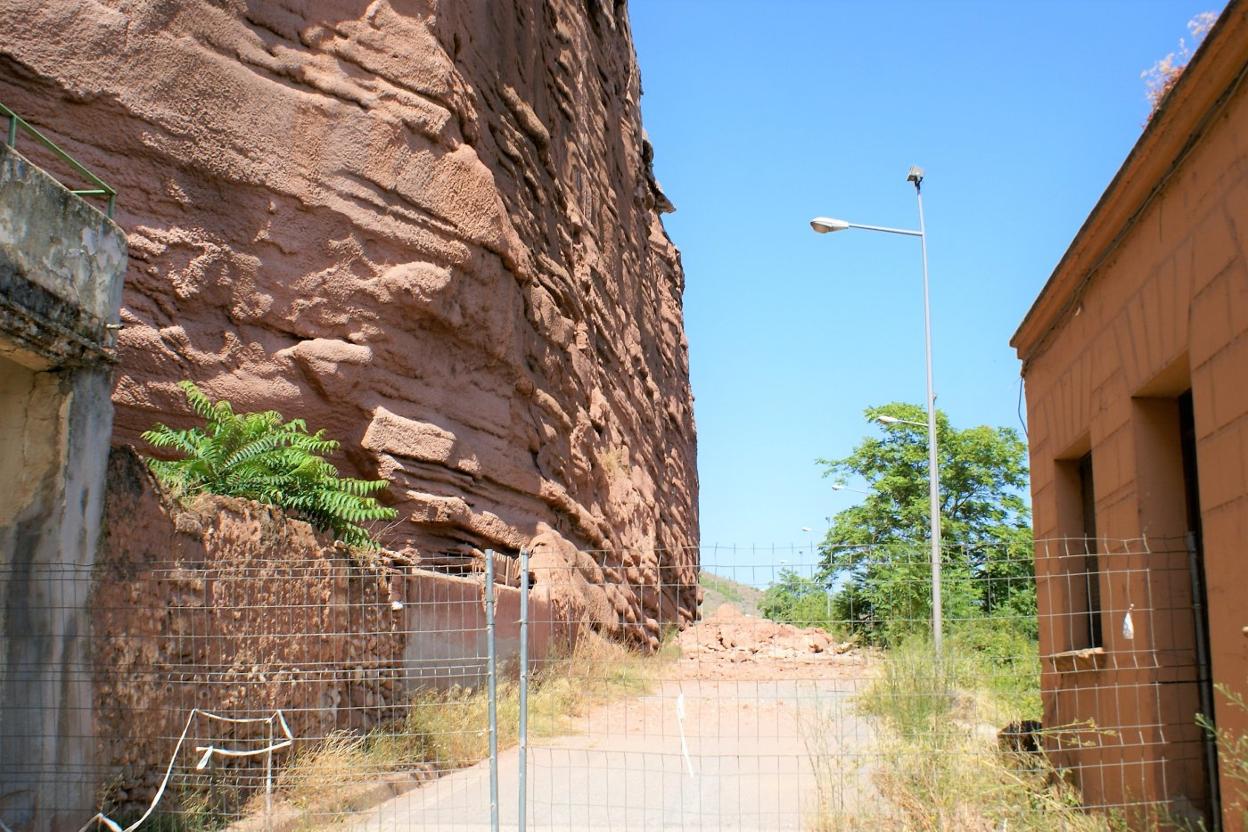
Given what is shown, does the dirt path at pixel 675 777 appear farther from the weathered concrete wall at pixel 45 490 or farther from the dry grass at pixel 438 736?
the weathered concrete wall at pixel 45 490

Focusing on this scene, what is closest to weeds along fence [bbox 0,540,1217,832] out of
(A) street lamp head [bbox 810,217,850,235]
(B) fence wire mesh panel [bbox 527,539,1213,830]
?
(B) fence wire mesh panel [bbox 527,539,1213,830]

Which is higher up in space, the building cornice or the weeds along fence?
the building cornice

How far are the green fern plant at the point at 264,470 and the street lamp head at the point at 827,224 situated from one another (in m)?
12.2

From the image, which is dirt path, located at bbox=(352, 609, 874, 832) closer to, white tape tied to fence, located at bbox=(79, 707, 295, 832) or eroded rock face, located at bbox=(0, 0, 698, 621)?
white tape tied to fence, located at bbox=(79, 707, 295, 832)

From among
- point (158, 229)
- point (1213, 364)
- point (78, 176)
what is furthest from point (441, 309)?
point (1213, 364)

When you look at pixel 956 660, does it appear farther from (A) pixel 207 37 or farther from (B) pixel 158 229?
(A) pixel 207 37

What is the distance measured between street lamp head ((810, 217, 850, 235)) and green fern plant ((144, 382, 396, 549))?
12.2 m

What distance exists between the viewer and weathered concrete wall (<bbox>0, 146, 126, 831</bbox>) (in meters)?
8.01

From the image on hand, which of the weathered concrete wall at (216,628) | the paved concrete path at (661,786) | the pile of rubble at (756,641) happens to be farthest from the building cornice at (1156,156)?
the pile of rubble at (756,641)

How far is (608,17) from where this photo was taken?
30328 mm

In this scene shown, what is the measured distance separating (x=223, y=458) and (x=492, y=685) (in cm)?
548

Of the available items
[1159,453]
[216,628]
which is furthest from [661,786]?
[1159,453]

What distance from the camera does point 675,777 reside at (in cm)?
1273

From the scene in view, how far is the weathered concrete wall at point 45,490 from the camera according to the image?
8.01 metres
